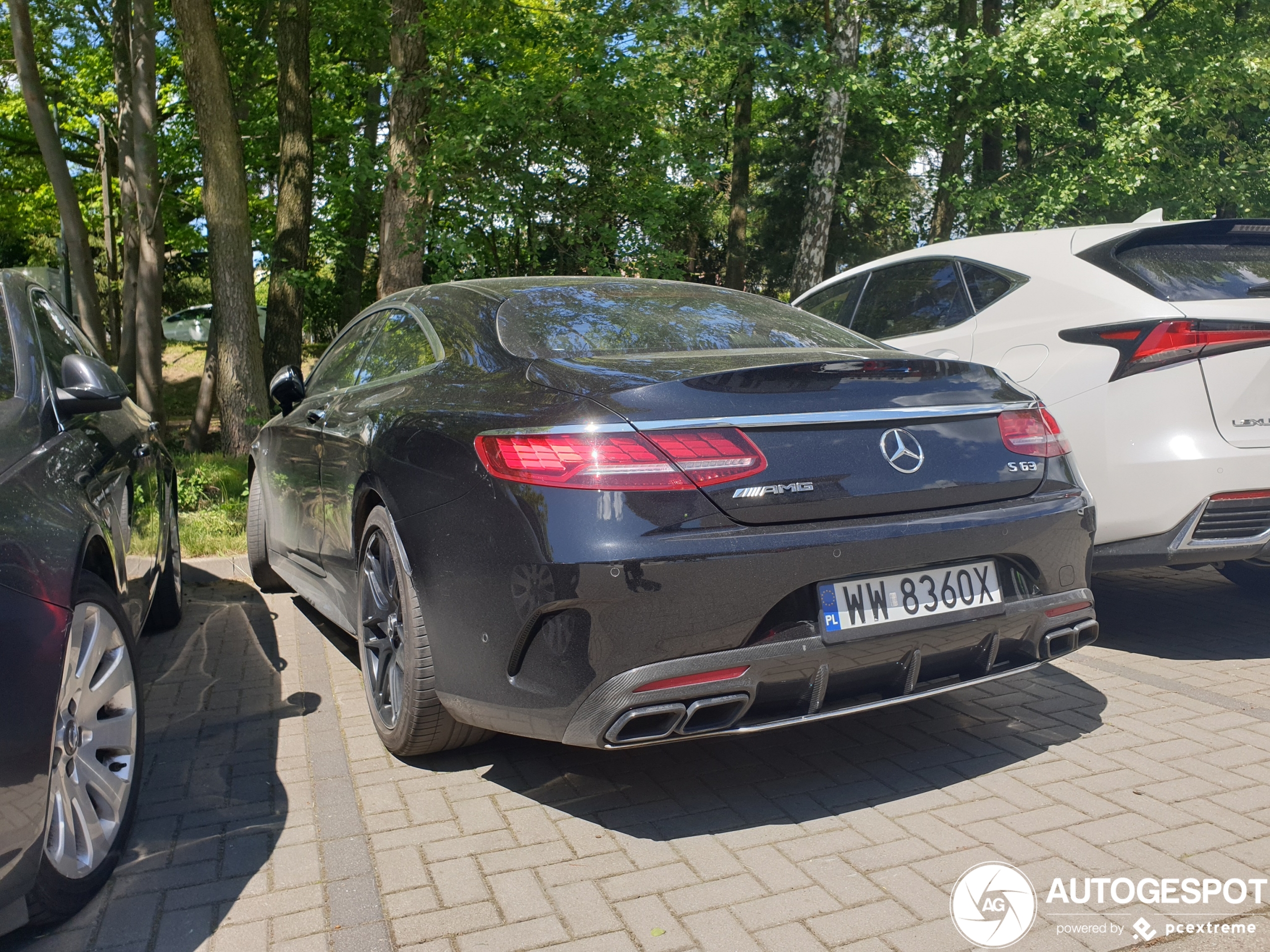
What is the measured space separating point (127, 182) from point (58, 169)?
103 centimetres

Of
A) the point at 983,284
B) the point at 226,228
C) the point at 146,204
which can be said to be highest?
the point at 146,204

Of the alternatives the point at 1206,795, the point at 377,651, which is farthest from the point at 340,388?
the point at 1206,795

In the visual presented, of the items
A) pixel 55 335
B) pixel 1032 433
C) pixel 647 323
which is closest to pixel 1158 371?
pixel 1032 433

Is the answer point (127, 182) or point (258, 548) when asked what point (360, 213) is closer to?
point (127, 182)

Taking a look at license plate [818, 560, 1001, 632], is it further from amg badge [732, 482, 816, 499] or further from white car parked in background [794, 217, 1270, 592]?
white car parked in background [794, 217, 1270, 592]

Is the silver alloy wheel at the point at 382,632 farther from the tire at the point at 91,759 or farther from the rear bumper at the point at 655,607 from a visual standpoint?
the tire at the point at 91,759

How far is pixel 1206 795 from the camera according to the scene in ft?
10.8

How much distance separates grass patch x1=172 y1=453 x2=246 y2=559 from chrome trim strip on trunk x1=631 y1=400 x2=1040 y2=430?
15.5 ft

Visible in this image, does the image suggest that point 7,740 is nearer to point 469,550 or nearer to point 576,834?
point 469,550

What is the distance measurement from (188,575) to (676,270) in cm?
575

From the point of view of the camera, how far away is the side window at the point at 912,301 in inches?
220

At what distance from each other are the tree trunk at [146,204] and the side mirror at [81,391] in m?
9.67

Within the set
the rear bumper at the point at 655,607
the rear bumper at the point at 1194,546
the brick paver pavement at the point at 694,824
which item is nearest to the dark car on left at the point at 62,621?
the brick paver pavement at the point at 694,824

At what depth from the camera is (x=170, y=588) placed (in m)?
5.41
